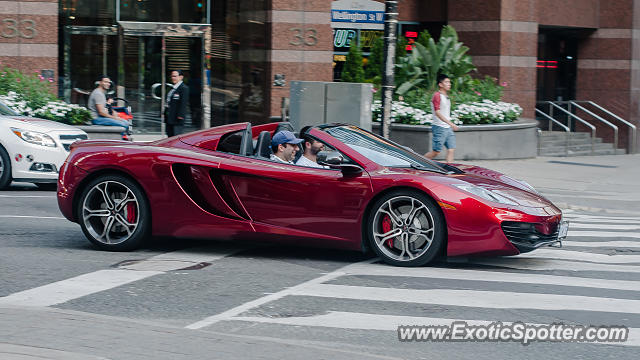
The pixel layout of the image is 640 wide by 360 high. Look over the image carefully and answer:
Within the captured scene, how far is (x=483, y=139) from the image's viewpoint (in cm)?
2048

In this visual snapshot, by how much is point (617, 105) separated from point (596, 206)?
1561 cm

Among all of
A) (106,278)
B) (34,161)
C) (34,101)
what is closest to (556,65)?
(34,101)

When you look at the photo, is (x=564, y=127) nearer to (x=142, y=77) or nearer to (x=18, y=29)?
(x=142, y=77)

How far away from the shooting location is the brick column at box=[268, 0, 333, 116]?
22469mm

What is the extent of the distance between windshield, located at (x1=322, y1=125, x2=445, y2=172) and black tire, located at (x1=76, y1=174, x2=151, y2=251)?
1877 mm

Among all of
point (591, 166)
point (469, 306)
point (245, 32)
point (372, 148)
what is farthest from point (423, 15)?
point (469, 306)

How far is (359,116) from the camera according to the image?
14820mm

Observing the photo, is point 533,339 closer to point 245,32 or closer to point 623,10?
point 245,32

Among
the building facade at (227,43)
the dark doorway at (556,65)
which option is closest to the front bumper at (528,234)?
the building facade at (227,43)

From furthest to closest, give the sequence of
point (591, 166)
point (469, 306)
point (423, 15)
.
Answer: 1. point (423, 15)
2. point (591, 166)
3. point (469, 306)

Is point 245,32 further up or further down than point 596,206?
further up

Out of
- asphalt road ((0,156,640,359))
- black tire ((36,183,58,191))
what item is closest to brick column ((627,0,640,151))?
asphalt road ((0,156,640,359))

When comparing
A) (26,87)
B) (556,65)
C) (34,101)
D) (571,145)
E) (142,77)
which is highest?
(556,65)

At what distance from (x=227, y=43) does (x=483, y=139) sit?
8.18 m
